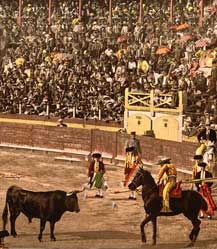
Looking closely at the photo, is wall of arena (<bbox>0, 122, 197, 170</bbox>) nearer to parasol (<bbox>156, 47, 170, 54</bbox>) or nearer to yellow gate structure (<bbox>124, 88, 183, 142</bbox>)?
yellow gate structure (<bbox>124, 88, 183, 142</bbox>)

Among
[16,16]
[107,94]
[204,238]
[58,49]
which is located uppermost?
[16,16]

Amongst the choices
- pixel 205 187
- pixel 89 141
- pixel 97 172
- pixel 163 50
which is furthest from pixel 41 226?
pixel 163 50

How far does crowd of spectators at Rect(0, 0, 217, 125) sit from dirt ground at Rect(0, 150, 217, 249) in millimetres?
6843

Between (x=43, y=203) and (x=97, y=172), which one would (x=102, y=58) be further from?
(x=43, y=203)

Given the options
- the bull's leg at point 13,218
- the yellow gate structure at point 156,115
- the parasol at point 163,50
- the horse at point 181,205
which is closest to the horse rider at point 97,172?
the bull's leg at point 13,218

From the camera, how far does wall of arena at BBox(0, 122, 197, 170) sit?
836 inches

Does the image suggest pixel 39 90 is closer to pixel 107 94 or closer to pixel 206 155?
pixel 107 94

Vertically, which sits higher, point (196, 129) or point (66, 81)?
point (66, 81)

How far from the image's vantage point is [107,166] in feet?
74.9

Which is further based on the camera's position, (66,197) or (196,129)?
(196,129)

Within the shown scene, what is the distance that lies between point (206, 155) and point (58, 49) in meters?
17.2

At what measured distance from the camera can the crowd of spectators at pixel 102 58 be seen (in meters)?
27.7

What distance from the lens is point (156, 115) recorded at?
23.7m

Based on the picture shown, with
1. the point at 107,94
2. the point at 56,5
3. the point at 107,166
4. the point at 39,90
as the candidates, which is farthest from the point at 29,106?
the point at 56,5
